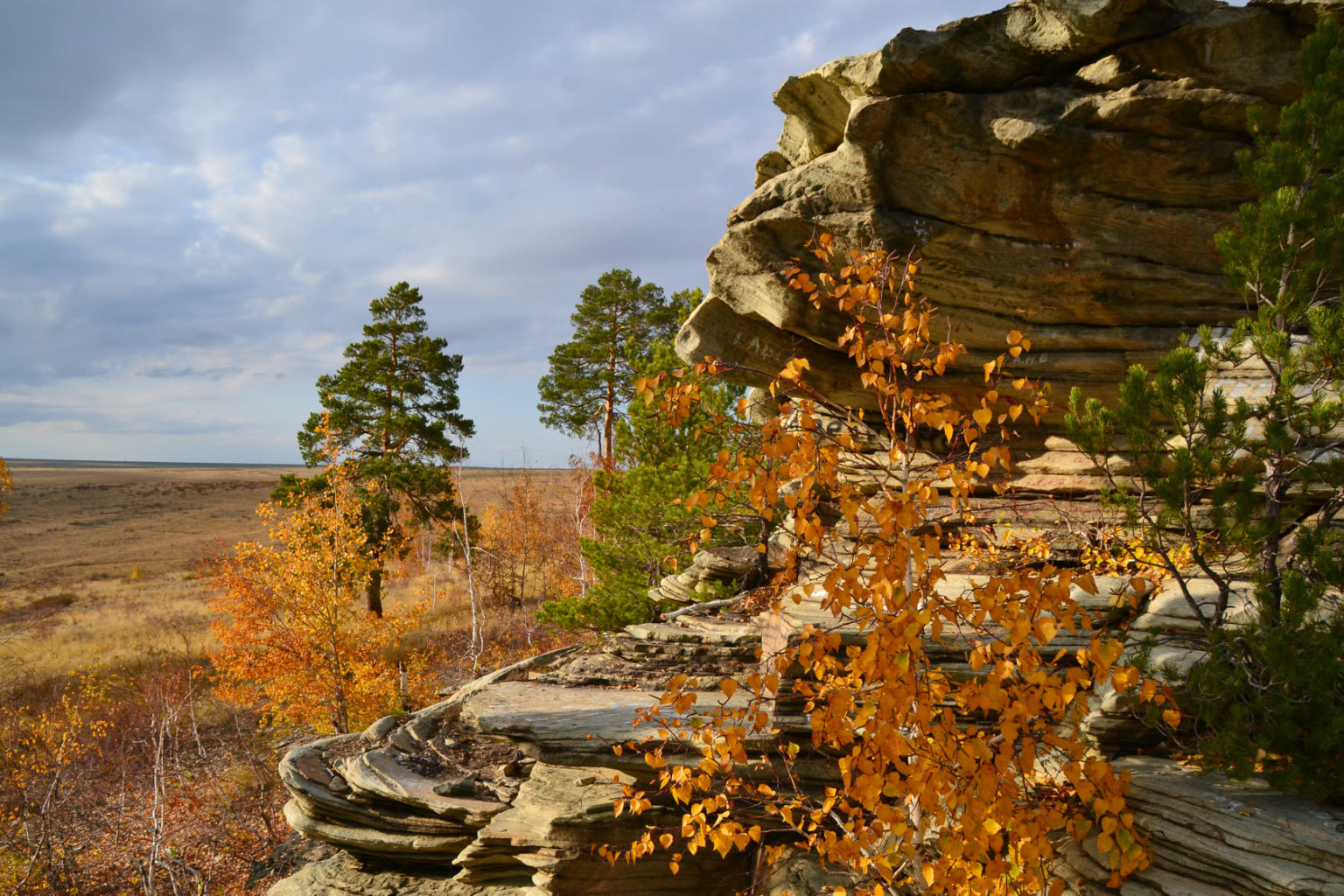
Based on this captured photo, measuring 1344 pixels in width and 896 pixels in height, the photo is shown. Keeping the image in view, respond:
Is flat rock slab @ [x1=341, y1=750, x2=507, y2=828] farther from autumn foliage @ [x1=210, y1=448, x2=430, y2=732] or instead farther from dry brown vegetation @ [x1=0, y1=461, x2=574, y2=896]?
autumn foliage @ [x1=210, y1=448, x2=430, y2=732]

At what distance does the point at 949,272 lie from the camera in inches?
356

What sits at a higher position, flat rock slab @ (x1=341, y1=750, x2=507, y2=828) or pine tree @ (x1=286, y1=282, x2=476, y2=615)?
pine tree @ (x1=286, y1=282, x2=476, y2=615)

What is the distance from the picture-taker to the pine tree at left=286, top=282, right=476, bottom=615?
22938 mm

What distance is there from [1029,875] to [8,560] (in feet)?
234

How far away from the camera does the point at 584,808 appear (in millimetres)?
7613

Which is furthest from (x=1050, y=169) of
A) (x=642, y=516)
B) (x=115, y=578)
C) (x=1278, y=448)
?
(x=115, y=578)

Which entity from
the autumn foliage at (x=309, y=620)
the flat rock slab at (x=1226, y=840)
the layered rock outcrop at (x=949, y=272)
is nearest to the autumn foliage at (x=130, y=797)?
the autumn foliage at (x=309, y=620)

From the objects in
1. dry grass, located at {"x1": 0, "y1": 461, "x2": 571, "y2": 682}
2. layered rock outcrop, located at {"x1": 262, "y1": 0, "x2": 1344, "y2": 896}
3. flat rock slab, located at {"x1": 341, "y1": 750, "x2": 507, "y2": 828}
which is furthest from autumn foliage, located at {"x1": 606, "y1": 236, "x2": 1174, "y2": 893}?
dry grass, located at {"x1": 0, "y1": 461, "x2": 571, "y2": 682}

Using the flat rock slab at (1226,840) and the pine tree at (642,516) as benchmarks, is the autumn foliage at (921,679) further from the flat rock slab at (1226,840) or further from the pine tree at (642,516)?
the pine tree at (642,516)

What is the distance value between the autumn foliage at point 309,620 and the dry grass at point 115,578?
462cm

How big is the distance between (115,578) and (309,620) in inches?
1697

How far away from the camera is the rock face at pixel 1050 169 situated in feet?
24.8

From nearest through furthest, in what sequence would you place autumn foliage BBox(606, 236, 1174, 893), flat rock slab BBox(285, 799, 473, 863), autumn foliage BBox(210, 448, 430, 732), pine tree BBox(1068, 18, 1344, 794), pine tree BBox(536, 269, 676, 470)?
autumn foliage BBox(606, 236, 1174, 893) < pine tree BBox(1068, 18, 1344, 794) < flat rock slab BBox(285, 799, 473, 863) < autumn foliage BBox(210, 448, 430, 732) < pine tree BBox(536, 269, 676, 470)

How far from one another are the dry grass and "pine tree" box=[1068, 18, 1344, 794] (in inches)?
781
